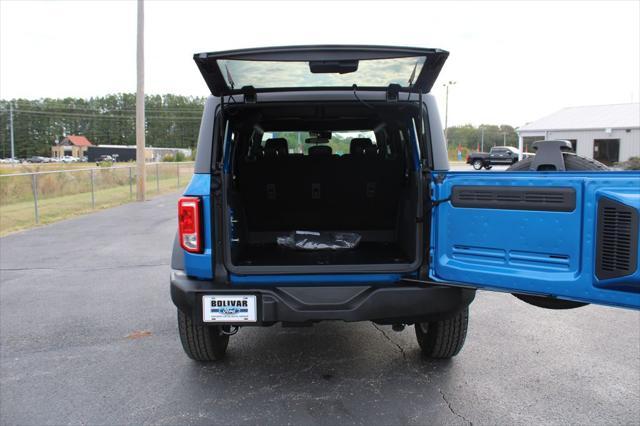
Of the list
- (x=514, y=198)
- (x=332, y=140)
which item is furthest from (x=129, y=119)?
(x=514, y=198)

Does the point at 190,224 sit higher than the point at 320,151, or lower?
lower

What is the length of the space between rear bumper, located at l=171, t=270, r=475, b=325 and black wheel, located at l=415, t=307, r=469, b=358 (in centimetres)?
54

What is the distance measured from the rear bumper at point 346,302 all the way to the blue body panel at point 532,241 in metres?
0.15

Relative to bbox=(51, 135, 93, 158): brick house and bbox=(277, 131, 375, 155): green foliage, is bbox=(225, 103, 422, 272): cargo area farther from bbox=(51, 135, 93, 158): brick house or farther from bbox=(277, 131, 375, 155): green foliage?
bbox=(51, 135, 93, 158): brick house

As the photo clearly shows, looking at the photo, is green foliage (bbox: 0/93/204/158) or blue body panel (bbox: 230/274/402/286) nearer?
blue body panel (bbox: 230/274/402/286)

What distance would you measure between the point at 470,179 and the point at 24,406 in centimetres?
299

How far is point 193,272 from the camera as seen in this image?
119 inches

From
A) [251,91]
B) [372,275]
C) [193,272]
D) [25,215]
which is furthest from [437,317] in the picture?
[25,215]

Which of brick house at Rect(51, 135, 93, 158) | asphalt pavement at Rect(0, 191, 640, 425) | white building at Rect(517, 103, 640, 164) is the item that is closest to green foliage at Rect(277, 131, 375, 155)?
asphalt pavement at Rect(0, 191, 640, 425)

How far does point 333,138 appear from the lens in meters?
5.21

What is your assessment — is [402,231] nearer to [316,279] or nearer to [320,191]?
[320,191]

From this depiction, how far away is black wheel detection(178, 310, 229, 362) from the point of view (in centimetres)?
338

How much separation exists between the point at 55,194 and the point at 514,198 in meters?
16.9

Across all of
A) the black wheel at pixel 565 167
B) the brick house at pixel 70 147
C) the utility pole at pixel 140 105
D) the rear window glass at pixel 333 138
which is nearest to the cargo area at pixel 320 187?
the rear window glass at pixel 333 138
